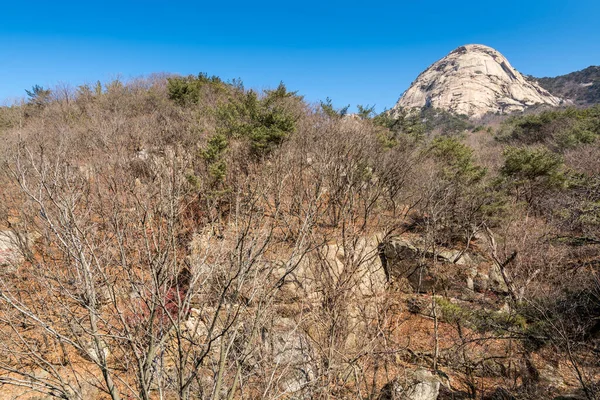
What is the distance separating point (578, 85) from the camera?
220 ft

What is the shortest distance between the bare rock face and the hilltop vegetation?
55333mm

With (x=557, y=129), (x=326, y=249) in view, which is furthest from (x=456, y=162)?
(x=557, y=129)

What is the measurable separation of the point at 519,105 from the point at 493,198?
73227mm

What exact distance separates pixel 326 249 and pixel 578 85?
9636cm

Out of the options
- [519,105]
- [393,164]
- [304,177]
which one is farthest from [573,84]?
[304,177]

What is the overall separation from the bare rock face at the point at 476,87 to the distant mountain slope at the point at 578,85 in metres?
2.92

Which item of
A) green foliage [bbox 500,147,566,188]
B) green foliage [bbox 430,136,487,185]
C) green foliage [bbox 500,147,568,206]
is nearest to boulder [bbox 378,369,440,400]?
green foliage [bbox 430,136,487,185]

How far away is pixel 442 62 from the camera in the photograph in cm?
8450

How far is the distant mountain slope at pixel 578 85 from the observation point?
58250 millimetres

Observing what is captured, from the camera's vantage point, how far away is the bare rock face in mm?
65438

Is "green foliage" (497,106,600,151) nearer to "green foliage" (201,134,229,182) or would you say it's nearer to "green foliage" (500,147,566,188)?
"green foliage" (500,147,566,188)

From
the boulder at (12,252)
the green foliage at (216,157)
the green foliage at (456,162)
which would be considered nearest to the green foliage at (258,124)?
the green foliage at (216,157)

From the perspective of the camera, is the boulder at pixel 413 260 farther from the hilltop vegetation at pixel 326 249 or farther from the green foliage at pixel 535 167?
the green foliage at pixel 535 167

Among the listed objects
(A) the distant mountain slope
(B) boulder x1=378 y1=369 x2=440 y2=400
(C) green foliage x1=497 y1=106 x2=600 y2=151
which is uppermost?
(A) the distant mountain slope
